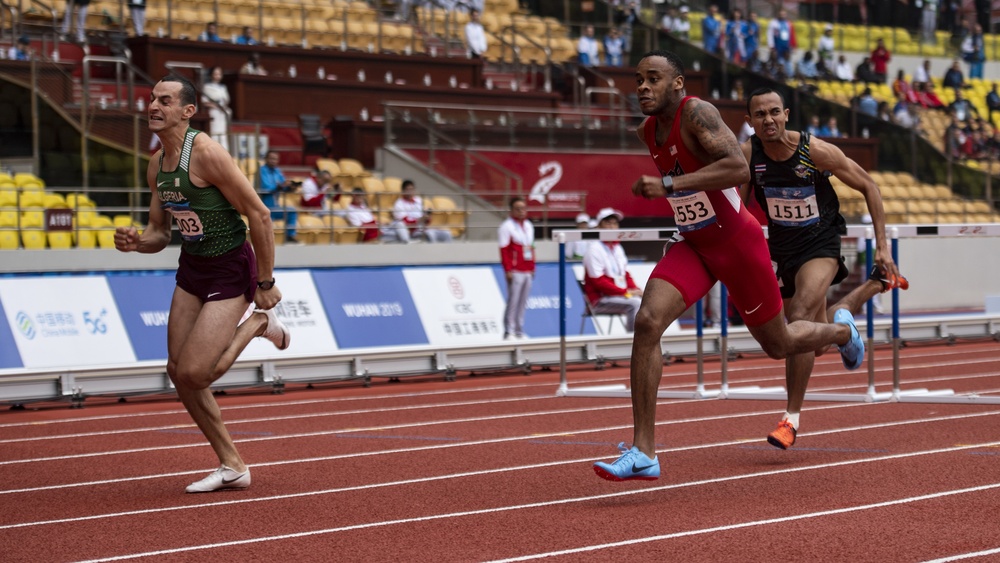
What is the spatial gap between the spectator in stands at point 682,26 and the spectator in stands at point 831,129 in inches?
156

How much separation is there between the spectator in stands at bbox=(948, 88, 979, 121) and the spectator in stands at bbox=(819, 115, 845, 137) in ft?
18.9

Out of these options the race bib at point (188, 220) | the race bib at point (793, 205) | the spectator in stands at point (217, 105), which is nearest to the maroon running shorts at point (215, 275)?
the race bib at point (188, 220)

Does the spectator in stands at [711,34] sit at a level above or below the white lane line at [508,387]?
above

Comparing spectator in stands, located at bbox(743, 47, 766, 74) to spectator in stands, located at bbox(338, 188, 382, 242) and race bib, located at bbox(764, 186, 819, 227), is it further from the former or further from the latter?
race bib, located at bbox(764, 186, 819, 227)

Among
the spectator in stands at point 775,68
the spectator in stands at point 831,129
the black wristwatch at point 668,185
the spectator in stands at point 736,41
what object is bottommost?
the black wristwatch at point 668,185

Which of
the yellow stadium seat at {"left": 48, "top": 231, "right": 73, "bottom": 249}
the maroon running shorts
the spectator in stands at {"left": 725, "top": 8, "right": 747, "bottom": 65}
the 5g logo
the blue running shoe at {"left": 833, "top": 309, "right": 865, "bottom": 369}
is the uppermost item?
the spectator in stands at {"left": 725, "top": 8, "right": 747, "bottom": 65}

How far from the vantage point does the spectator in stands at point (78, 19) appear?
20.6 m

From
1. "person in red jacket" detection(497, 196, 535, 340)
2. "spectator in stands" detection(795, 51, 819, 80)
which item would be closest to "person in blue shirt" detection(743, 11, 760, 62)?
"spectator in stands" detection(795, 51, 819, 80)

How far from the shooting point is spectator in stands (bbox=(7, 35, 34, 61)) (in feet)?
62.6

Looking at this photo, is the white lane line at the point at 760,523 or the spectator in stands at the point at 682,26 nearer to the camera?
the white lane line at the point at 760,523

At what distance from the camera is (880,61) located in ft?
111

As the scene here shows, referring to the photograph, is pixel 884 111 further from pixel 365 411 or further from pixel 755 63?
pixel 365 411

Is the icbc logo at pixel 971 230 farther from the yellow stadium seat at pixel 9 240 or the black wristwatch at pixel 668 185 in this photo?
the yellow stadium seat at pixel 9 240

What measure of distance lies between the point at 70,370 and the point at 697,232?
688cm
